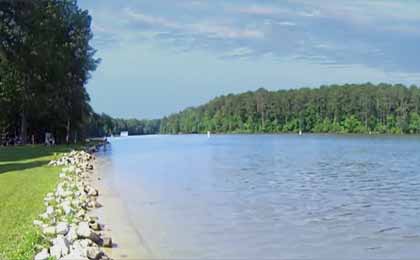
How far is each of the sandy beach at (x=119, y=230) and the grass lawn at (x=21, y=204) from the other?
165 cm

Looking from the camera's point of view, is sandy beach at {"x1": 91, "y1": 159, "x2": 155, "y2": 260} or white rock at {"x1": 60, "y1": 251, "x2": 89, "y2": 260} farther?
sandy beach at {"x1": 91, "y1": 159, "x2": 155, "y2": 260}

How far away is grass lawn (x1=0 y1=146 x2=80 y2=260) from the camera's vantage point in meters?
11.4

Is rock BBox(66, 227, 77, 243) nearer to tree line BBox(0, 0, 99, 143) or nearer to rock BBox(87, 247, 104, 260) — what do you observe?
rock BBox(87, 247, 104, 260)

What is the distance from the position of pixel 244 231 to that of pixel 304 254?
294cm

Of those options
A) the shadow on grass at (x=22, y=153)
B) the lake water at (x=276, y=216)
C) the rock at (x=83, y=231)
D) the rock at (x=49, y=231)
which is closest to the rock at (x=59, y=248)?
the rock at (x=49, y=231)

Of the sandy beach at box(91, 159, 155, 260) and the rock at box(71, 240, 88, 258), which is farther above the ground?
the rock at box(71, 240, 88, 258)

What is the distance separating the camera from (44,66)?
2096 inches

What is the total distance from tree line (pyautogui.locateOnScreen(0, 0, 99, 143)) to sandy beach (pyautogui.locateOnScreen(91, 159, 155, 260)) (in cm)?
2627

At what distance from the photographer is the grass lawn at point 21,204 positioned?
1139 centimetres

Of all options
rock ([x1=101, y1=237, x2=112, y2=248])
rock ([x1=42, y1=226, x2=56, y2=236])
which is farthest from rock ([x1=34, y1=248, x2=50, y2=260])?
rock ([x1=101, y1=237, x2=112, y2=248])

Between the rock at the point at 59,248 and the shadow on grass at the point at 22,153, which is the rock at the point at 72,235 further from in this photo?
the shadow on grass at the point at 22,153

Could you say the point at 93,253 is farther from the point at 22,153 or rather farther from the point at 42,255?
the point at 22,153

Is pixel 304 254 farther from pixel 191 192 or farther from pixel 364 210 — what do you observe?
pixel 191 192

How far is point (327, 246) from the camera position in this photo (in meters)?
14.4
